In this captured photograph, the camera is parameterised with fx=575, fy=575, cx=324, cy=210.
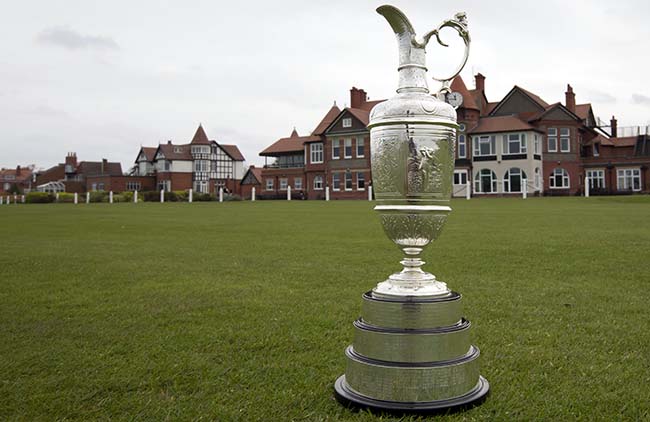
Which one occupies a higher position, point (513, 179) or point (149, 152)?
point (149, 152)

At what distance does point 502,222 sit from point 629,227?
3.65 metres

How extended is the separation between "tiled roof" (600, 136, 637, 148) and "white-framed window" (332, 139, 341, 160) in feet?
81.7

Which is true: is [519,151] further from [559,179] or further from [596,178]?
[596,178]

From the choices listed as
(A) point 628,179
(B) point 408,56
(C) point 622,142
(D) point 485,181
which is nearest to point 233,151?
(D) point 485,181

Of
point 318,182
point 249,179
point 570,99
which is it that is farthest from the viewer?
point 249,179

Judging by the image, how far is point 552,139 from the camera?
48500 mm

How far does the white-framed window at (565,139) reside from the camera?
48.6 m

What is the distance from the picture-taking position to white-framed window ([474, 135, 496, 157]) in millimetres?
48875

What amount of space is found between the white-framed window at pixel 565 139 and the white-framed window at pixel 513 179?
170 inches

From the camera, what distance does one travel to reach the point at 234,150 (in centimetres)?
8575

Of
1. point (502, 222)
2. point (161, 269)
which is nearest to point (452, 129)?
point (161, 269)

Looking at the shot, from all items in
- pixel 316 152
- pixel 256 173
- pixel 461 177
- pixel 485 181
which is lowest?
pixel 485 181

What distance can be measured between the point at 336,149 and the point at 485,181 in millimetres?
14252

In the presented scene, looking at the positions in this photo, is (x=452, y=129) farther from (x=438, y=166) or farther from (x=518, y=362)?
(x=518, y=362)
